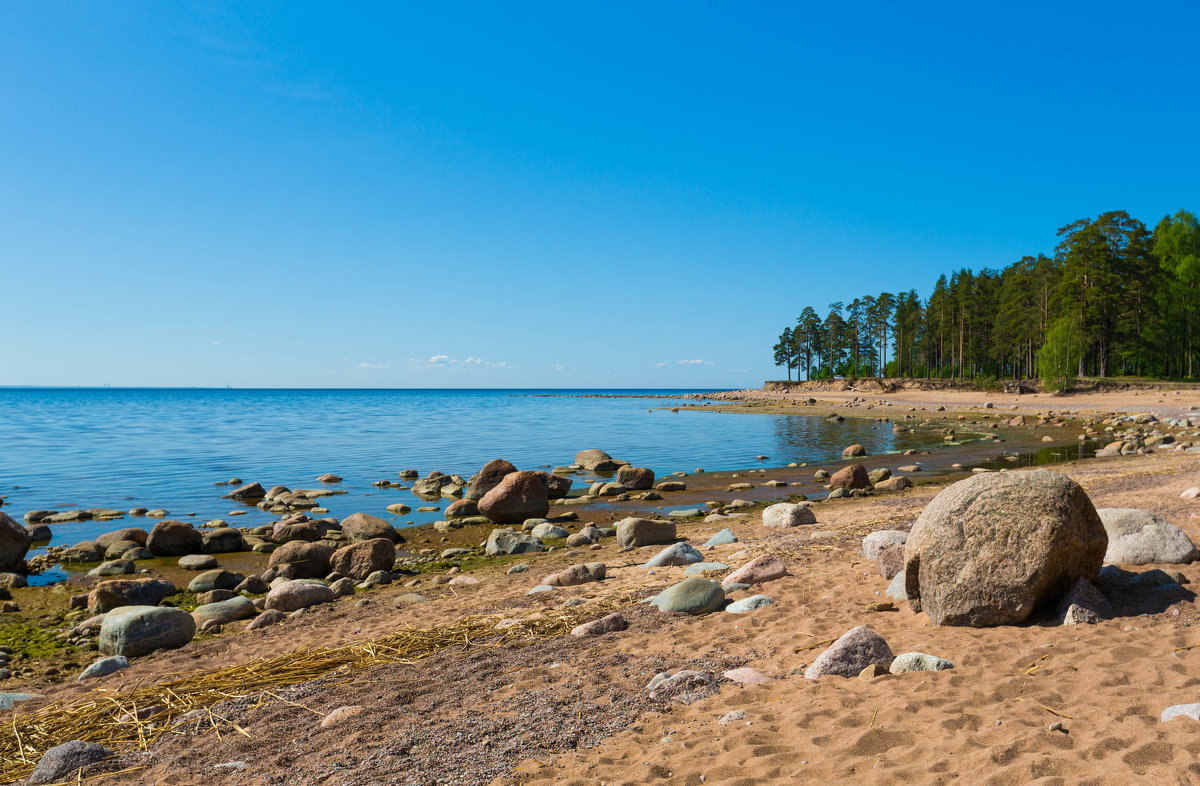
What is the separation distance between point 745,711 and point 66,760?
459 cm

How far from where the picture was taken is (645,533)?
1198 cm

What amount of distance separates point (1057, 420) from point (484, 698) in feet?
149

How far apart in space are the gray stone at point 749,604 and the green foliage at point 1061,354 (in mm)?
59353

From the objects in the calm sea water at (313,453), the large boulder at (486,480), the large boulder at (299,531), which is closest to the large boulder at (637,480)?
the calm sea water at (313,453)

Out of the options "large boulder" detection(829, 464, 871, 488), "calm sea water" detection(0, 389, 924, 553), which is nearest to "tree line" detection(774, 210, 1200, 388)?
"calm sea water" detection(0, 389, 924, 553)

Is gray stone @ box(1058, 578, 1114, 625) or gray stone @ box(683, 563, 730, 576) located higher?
gray stone @ box(1058, 578, 1114, 625)

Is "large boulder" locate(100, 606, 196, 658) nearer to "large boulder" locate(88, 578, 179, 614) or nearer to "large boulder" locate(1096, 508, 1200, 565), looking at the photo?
"large boulder" locate(88, 578, 179, 614)

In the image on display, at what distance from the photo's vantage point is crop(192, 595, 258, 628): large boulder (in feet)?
27.9

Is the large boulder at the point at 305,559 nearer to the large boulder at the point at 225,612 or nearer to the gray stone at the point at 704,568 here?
the large boulder at the point at 225,612

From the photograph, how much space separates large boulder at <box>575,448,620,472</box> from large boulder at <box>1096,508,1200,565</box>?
18406 millimetres

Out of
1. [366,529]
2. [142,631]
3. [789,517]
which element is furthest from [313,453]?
[789,517]

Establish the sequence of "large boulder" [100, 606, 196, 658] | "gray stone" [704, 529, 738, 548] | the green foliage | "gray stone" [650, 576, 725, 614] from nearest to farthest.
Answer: "gray stone" [650, 576, 725, 614]
"large boulder" [100, 606, 196, 658]
"gray stone" [704, 529, 738, 548]
the green foliage

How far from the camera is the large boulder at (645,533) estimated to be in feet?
39.2

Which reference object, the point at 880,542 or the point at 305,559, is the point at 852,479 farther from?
the point at 305,559
